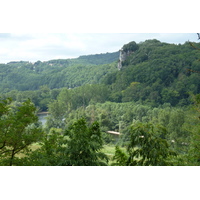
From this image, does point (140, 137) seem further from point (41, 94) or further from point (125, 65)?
point (125, 65)

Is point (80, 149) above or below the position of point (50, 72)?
above

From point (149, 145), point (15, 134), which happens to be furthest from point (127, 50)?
point (149, 145)

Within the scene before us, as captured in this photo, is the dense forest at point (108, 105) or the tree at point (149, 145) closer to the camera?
the tree at point (149, 145)

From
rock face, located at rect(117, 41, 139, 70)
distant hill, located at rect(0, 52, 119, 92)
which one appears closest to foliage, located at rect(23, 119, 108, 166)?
distant hill, located at rect(0, 52, 119, 92)

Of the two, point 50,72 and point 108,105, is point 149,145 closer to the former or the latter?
point 108,105

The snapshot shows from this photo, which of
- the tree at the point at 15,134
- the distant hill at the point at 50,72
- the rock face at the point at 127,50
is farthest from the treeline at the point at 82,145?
the rock face at the point at 127,50

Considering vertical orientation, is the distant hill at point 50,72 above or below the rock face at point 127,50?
below

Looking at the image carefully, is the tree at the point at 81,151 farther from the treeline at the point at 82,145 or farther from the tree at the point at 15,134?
the tree at the point at 15,134

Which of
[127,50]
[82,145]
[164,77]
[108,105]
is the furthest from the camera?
[127,50]
